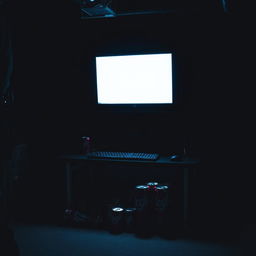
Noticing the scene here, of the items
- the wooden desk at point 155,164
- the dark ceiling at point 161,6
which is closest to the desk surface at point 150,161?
the wooden desk at point 155,164

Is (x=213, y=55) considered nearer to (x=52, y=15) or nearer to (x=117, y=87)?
(x=117, y=87)

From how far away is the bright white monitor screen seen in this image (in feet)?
12.1

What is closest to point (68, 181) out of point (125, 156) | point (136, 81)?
point (125, 156)

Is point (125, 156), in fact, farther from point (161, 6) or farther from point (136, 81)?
point (161, 6)

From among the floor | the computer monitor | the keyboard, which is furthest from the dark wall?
the floor

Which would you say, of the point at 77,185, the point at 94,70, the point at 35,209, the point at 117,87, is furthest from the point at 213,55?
the point at 35,209

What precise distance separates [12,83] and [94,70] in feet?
3.15

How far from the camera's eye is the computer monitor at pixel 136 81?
145 inches

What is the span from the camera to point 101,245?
3.24 m

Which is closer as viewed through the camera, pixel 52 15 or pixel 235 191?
pixel 235 191

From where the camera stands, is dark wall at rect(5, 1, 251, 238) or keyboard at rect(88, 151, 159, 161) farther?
dark wall at rect(5, 1, 251, 238)

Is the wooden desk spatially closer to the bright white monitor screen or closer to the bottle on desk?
the bottle on desk

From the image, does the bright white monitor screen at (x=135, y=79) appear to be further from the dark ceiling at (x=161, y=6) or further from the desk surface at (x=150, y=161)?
the desk surface at (x=150, y=161)

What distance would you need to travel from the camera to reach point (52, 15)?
4.03 m
